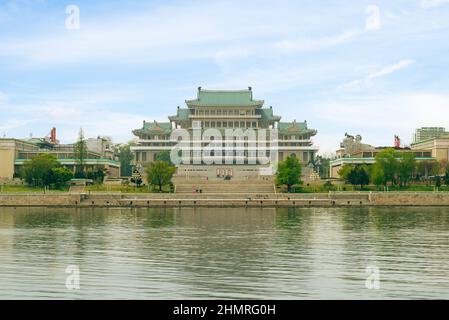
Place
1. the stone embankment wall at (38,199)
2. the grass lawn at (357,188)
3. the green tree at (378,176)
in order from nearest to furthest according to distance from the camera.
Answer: the stone embankment wall at (38,199)
the grass lawn at (357,188)
the green tree at (378,176)

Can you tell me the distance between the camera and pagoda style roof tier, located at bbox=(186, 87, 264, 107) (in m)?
91.0

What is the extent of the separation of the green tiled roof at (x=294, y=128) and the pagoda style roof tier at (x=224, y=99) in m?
5.24

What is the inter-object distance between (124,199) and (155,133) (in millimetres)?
32938

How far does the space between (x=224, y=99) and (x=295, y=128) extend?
37.9ft

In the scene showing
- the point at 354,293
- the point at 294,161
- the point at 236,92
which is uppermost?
the point at 236,92

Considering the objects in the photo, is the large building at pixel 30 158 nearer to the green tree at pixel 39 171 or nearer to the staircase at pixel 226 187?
the green tree at pixel 39 171

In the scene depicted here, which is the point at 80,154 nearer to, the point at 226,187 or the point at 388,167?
the point at 226,187

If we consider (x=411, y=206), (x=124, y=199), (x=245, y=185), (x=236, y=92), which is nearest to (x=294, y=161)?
(x=245, y=185)

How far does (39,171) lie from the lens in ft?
230

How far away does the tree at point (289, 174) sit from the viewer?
6700 centimetres

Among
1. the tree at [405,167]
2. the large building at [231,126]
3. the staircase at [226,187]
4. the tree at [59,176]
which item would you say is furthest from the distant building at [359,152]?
the tree at [59,176]

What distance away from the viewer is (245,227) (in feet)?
123

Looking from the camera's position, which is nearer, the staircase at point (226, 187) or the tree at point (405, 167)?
the staircase at point (226, 187)
